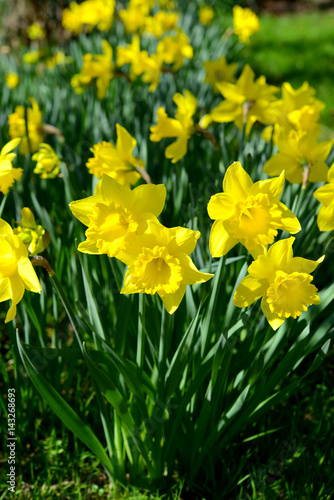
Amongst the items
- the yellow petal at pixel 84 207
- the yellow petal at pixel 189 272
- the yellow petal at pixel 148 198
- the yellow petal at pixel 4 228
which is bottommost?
the yellow petal at pixel 189 272

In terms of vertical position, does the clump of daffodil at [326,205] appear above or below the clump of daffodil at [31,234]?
above

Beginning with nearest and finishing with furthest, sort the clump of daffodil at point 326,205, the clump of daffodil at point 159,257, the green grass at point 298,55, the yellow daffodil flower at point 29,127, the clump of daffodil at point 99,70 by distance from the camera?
1. the clump of daffodil at point 159,257
2. the clump of daffodil at point 326,205
3. the yellow daffodil flower at point 29,127
4. the clump of daffodil at point 99,70
5. the green grass at point 298,55

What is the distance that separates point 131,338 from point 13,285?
1.78ft

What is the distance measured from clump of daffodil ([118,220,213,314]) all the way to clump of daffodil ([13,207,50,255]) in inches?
13.3

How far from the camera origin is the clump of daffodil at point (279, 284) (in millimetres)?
1042

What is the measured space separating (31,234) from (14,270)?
0.87 feet

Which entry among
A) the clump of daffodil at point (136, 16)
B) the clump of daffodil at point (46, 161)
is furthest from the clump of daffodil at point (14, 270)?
the clump of daffodil at point (136, 16)

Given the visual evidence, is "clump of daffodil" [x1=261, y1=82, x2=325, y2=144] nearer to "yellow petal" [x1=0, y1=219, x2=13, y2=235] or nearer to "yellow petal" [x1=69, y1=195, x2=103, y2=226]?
"yellow petal" [x1=69, y1=195, x2=103, y2=226]

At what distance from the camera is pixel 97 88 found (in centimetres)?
295

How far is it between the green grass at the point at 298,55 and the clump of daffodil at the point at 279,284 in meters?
3.35

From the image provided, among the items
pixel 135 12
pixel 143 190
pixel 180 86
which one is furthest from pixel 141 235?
pixel 135 12

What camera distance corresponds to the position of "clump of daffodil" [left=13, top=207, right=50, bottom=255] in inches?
49.9

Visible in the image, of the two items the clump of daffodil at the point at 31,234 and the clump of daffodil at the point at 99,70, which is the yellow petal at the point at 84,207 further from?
the clump of daffodil at the point at 99,70

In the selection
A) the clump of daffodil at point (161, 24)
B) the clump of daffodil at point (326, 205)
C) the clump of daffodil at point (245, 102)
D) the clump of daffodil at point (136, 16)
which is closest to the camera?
the clump of daffodil at point (326, 205)
